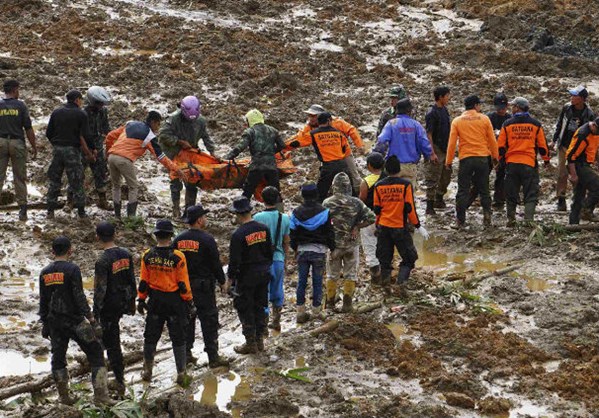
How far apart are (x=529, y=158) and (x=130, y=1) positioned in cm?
1966

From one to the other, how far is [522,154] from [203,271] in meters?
6.00

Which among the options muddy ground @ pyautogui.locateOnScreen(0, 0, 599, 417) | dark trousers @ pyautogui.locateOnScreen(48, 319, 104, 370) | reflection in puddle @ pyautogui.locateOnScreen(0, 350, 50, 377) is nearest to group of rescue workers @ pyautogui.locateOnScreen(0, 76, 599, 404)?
dark trousers @ pyautogui.locateOnScreen(48, 319, 104, 370)

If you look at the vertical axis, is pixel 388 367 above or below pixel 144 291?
below

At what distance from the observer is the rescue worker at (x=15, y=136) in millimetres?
12805

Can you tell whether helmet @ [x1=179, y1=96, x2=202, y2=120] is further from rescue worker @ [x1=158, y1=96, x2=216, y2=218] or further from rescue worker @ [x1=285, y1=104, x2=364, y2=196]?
rescue worker @ [x1=285, y1=104, x2=364, y2=196]

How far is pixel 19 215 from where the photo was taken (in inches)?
521

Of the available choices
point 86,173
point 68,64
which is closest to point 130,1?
point 68,64

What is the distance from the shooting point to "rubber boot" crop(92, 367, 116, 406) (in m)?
8.17

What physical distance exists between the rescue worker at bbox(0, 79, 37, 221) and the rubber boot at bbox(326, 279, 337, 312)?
4.99 meters

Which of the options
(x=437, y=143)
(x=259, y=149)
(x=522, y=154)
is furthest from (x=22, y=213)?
(x=522, y=154)

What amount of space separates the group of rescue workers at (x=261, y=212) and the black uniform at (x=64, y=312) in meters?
0.01

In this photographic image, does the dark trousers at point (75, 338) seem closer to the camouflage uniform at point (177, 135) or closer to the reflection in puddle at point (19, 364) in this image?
the reflection in puddle at point (19, 364)

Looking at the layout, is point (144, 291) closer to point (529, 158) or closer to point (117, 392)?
point (117, 392)

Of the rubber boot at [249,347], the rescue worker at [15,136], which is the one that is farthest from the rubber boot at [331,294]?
the rescue worker at [15,136]
